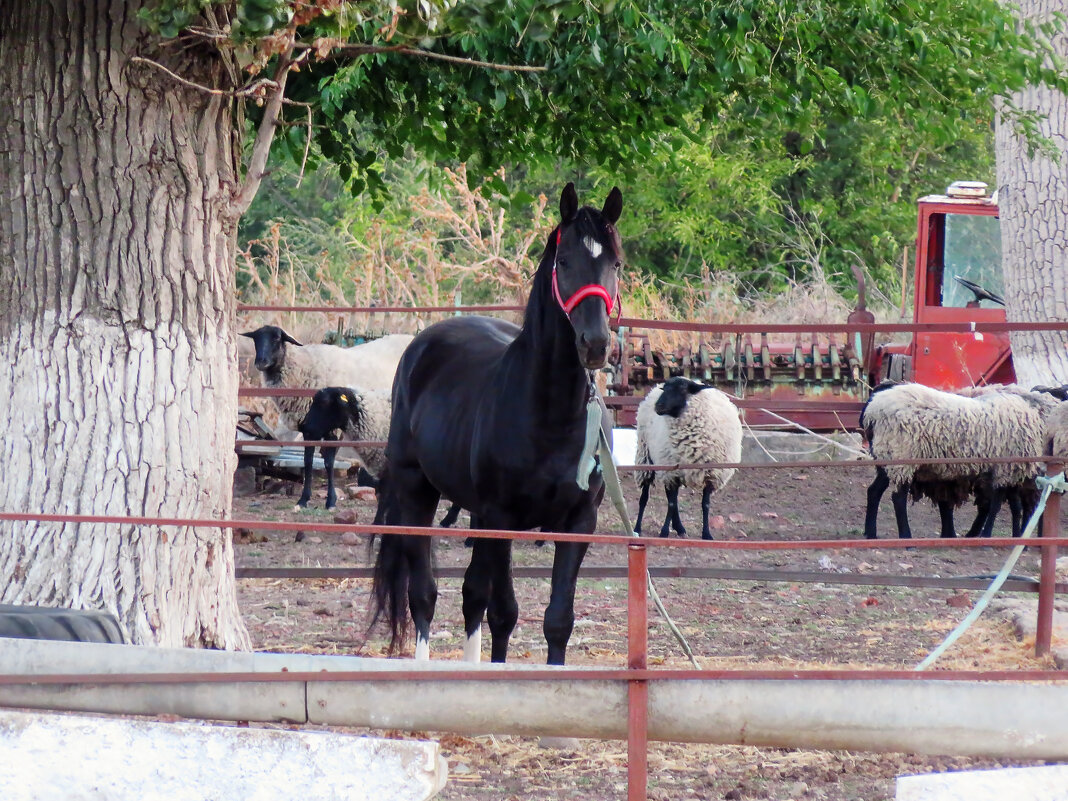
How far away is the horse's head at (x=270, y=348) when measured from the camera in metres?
12.2

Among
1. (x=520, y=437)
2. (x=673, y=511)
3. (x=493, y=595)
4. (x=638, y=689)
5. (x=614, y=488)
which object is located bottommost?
(x=673, y=511)

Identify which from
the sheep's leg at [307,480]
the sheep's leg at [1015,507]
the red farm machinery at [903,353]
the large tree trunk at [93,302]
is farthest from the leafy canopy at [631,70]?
the red farm machinery at [903,353]

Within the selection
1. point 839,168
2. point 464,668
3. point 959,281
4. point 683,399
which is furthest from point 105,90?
point 839,168

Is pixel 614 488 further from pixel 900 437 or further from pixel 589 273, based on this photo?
pixel 900 437

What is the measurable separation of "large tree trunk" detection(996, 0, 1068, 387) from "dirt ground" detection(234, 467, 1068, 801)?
6.47 ft

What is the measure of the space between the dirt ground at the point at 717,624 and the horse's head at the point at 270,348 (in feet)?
4.17

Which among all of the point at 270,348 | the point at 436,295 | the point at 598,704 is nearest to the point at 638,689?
the point at 598,704

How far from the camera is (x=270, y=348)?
40.2 ft

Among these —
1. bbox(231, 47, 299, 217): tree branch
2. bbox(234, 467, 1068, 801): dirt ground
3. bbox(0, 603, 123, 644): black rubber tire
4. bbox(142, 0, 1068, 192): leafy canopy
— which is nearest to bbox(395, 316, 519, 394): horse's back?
bbox(142, 0, 1068, 192): leafy canopy

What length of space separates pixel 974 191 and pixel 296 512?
780 cm

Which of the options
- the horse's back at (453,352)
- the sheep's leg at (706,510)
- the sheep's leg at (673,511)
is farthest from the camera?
the sheep's leg at (673,511)

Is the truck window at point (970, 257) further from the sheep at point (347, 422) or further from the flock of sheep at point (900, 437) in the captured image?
the sheep at point (347, 422)

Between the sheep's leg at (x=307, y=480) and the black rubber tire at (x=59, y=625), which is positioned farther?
the sheep's leg at (x=307, y=480)

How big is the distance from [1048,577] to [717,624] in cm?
184
